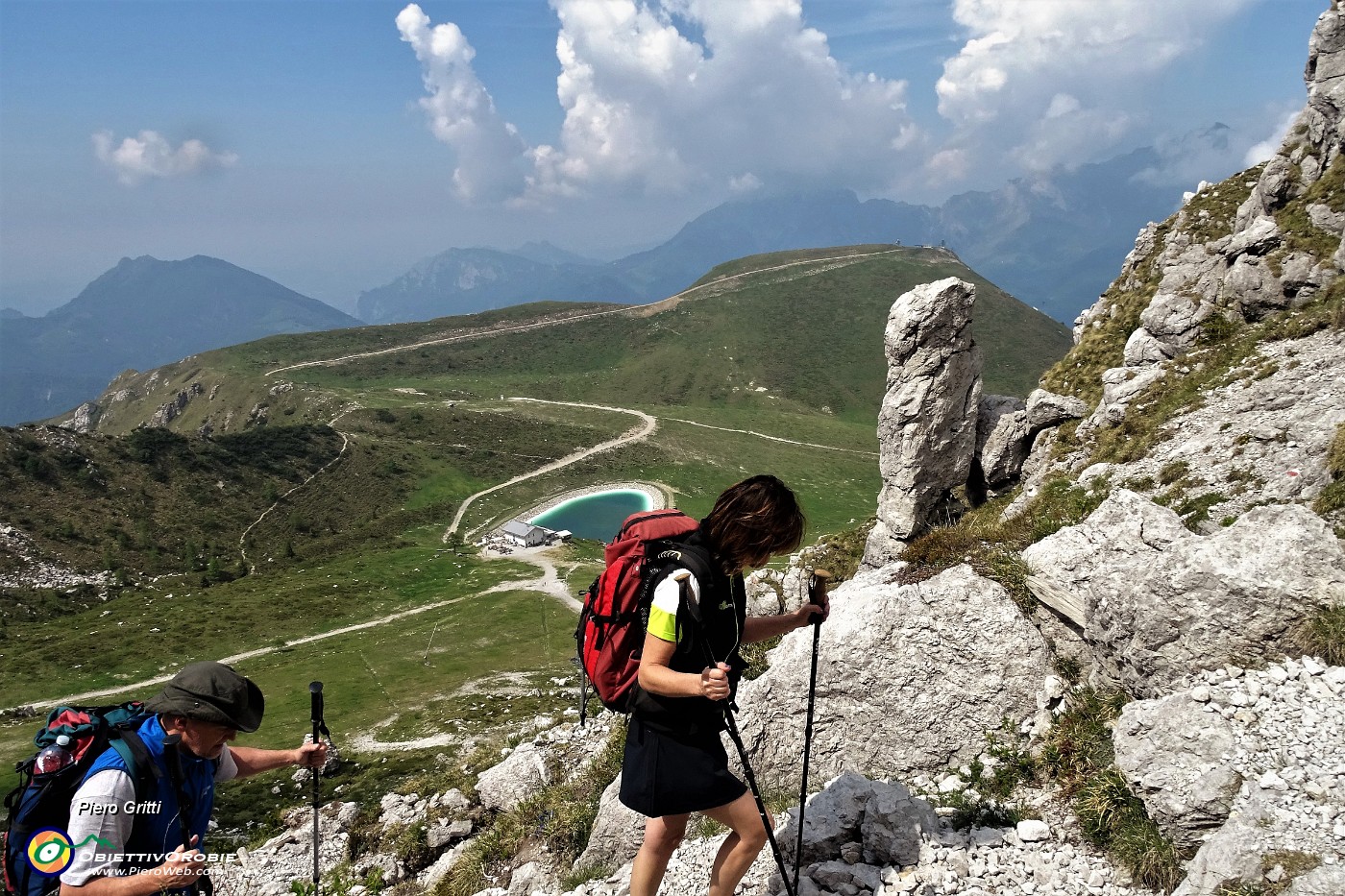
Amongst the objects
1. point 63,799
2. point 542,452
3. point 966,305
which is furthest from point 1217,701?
point 542,452

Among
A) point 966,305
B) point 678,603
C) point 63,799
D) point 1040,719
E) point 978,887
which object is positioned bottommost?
point 978,887

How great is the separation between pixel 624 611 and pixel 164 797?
3.65 metres

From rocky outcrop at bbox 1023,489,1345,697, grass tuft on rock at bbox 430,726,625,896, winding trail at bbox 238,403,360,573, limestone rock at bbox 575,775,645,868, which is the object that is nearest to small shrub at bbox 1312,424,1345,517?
rocky outcrop at bbox 1023,489,1345,697

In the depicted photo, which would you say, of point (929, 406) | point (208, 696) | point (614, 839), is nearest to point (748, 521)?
point (208, 696)

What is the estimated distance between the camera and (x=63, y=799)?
4645mm

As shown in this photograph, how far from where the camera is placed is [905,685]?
32.0 ft

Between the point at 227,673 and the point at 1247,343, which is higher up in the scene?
the point at 1247,343

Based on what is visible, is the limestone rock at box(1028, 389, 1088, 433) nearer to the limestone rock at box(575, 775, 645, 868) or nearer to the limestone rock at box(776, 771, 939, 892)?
the limestone rock at box(776, 771, 939, 892)

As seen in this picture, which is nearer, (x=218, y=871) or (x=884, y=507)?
(x=218, y=871)

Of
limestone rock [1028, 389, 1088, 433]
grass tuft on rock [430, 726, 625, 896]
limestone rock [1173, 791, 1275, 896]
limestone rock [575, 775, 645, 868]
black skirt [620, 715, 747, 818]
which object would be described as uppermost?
limestone rock [1028, 389, 1088, 433]

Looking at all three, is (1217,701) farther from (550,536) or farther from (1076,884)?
(550,536)

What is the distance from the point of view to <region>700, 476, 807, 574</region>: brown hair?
547 centimetres

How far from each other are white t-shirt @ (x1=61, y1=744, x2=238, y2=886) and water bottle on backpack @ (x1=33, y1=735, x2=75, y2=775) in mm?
218

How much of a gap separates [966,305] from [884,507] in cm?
907
